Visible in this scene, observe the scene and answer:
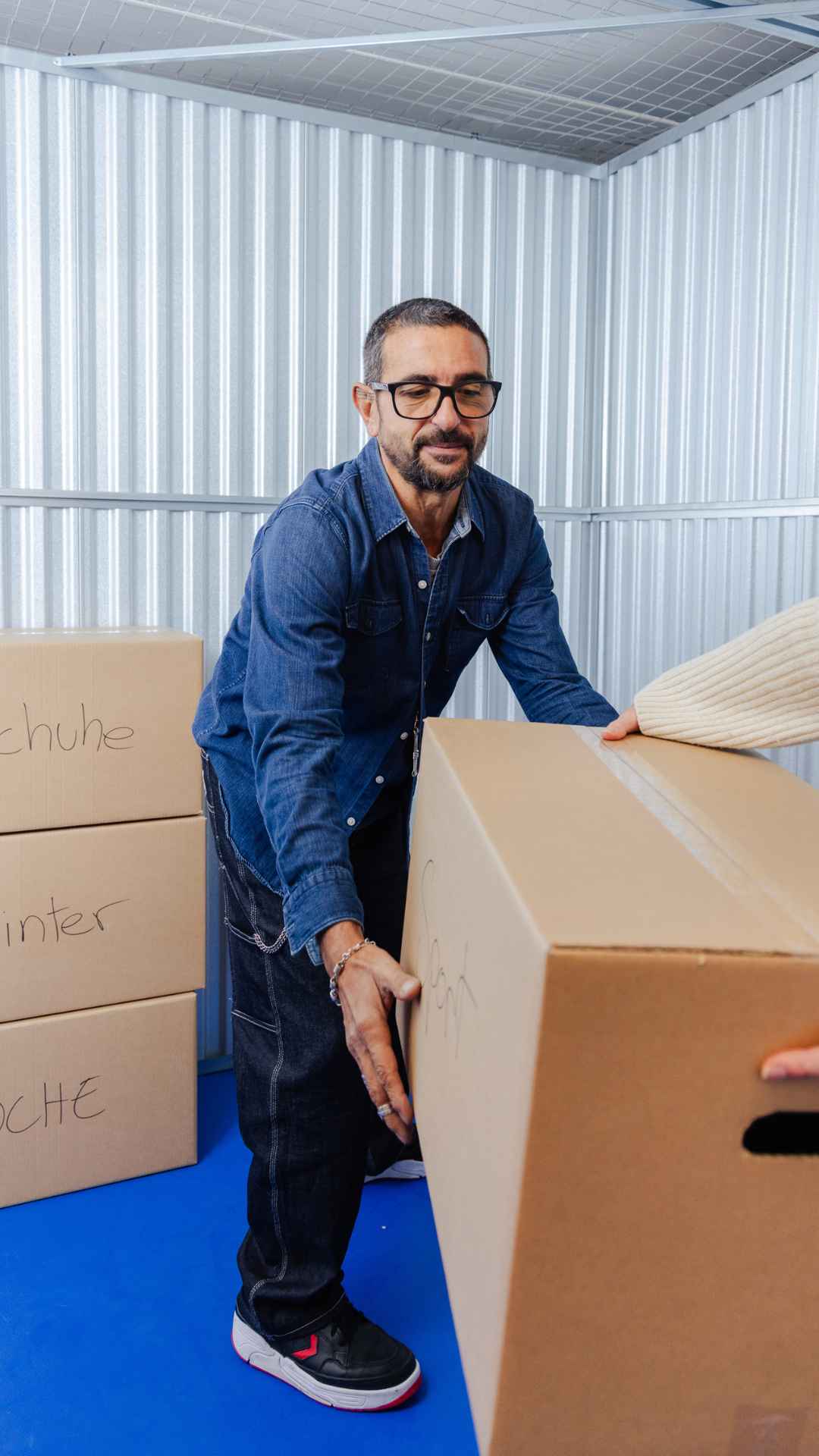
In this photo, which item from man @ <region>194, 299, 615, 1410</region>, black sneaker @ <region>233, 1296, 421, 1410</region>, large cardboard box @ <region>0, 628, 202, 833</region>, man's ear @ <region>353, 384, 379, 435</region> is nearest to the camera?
man @ <region>194, 299, 615, 1410</region>

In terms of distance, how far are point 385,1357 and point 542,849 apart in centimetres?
124

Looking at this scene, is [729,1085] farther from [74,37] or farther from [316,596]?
[74,37]

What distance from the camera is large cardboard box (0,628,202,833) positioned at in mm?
2043

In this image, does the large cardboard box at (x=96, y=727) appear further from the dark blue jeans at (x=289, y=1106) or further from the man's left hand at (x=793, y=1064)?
the man's left hand at (x=793, y=1064)

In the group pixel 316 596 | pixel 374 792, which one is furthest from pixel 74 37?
pixel 374 792

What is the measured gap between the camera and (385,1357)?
5.52ft

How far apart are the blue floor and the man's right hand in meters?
0.81

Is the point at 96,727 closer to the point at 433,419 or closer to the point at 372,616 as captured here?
the point at 372,616

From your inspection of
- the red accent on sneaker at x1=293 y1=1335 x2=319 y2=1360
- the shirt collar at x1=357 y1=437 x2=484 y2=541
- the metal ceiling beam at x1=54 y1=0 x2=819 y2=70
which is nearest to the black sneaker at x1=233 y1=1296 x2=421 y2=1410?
the red accent on sneaker at x1=293 y1=1335 x2=319 y2=1360

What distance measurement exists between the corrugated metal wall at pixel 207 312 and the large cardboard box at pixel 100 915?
39 cm

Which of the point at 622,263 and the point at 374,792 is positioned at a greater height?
the point at 622,263

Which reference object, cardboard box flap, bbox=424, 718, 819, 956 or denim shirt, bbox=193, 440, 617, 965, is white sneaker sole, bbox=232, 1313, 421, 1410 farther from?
cardboard box flap, bbox=424, 718, 819, 956

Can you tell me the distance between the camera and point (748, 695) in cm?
114

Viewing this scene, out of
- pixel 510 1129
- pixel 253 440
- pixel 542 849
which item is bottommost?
pixel 510 1129
